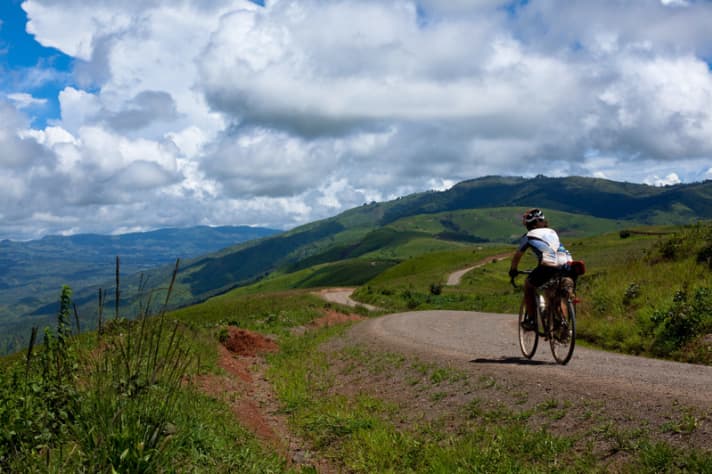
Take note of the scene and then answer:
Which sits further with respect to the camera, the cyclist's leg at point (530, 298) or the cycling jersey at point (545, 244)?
the cyclist's leg at point (530, 298)

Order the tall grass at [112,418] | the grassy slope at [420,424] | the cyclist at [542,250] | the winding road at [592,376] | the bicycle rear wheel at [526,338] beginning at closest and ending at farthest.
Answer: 1. the tall grass at [112,418]
2. the grassy slope at [420,424]
3. the winding road at [592,376]
4. the cyclist at [542,250]
5. the bicycle rear wheel at [526,338]

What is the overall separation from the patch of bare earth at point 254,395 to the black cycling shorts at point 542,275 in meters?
6.35

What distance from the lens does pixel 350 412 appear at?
1177cm

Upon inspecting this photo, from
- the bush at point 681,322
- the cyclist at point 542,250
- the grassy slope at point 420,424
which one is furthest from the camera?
the bush at point 681,322

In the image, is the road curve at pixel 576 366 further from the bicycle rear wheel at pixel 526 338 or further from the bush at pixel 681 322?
the bush at pixel 681 322

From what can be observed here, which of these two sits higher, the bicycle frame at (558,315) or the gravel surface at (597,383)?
the bicycle frame at (558,315)

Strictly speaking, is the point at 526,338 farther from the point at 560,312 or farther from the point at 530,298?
the point at 560,312

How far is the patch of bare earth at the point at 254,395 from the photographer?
10047 millimetres

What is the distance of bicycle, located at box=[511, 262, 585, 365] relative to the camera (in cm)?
1140

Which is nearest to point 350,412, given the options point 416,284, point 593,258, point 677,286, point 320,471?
point 320,471

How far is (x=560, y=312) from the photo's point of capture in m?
11.6

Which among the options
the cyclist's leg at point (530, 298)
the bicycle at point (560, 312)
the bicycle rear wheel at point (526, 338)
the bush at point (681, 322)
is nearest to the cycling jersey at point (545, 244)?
the bicycle at point (560, 312)

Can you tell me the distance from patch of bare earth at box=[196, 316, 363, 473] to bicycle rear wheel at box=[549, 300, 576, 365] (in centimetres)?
614

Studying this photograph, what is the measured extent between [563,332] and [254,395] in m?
9.02
